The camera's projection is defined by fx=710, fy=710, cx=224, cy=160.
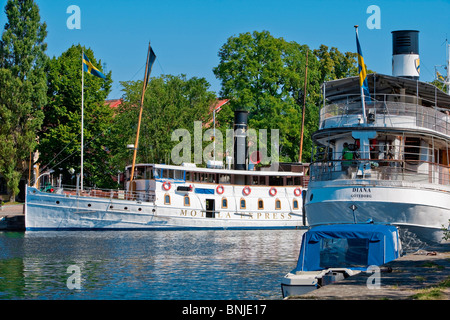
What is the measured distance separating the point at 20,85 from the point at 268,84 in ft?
77.2

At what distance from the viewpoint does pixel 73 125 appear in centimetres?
6353

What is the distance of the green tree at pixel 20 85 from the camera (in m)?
59.3

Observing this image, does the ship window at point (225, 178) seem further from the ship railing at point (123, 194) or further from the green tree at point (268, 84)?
the green tree at point (268, 84)

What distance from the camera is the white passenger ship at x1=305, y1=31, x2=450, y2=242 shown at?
2686cm

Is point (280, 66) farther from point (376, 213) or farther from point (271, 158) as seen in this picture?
point (376, 213)

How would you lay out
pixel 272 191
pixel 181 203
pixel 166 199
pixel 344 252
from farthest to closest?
1. pixel 272 191
2. pixel 181 203
3. pixel 166 199
4. pixel 344 252

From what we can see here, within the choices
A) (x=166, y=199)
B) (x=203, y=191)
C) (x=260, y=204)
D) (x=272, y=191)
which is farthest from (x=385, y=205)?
(x=260, y=204)

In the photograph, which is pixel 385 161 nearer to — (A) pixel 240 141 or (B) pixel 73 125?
(A) pixel 240 141

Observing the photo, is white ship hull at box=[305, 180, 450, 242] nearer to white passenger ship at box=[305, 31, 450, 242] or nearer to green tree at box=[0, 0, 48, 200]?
white passenger ship at box=[305, 31, 450, 242]

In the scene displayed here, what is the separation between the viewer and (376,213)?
26781 mm

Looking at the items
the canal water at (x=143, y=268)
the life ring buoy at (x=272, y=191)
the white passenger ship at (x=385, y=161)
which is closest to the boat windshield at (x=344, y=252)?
the canal water at (x=143, y=268)
